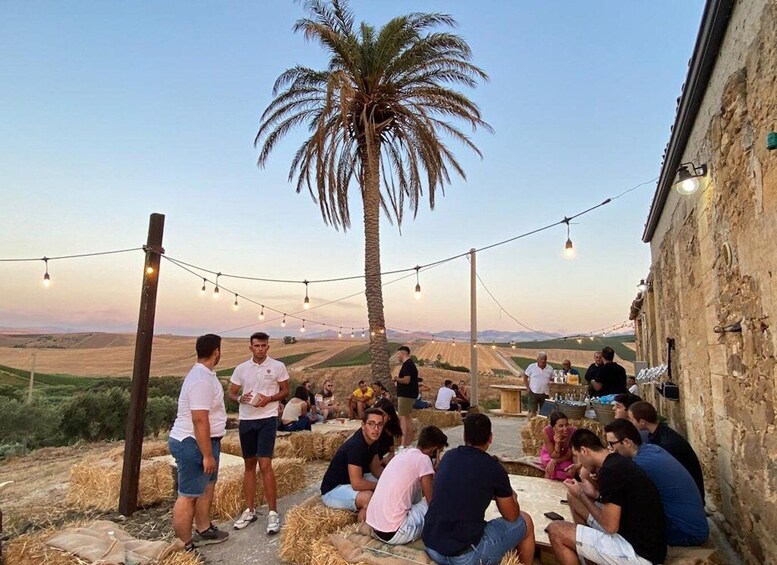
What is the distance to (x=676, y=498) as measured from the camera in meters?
2.99

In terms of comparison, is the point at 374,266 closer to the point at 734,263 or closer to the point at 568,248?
the point at 568,248

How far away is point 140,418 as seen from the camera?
5227 millimetres

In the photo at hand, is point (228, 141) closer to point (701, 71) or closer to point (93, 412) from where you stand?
point (93, 412)

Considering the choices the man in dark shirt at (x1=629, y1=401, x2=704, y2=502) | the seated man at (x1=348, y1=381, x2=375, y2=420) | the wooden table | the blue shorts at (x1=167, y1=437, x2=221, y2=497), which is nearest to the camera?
the blue shorts at (x1=167, y1=437, x2=221, y2=497)

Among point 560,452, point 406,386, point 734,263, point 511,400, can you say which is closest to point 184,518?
point 560,452

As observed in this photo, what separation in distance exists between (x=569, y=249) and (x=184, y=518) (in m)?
6.82

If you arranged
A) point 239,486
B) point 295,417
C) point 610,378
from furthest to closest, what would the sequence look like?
point 295,417 → point 610,378 → point 239,486

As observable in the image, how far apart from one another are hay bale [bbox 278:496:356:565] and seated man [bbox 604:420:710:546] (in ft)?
7.86

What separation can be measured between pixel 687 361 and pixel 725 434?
6.07 feet

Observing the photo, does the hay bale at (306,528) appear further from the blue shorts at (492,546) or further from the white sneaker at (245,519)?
the blue shorts at (492,546)

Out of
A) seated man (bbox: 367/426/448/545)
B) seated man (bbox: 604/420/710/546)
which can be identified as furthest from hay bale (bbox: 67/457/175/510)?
seated man (bbox: 604/420/710/546)

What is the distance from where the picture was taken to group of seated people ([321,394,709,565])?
2.76 meters

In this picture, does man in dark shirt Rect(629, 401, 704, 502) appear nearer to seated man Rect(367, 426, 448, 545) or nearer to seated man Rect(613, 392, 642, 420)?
seated man Rect(613, 392, 642, 420)

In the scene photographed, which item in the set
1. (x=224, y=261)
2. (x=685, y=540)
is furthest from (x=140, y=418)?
(x=224, y=261)
